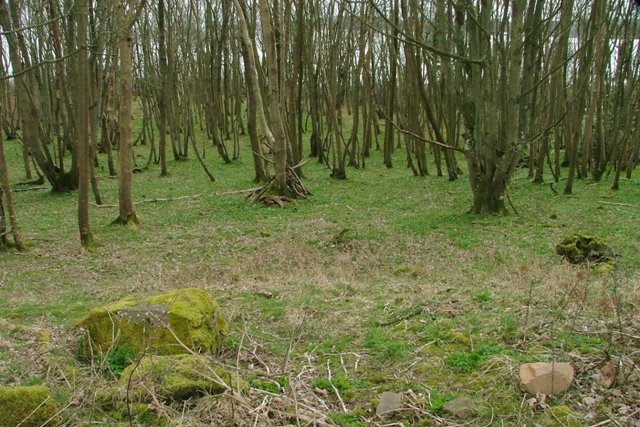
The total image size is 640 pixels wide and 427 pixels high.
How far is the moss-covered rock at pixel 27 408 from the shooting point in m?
3.46

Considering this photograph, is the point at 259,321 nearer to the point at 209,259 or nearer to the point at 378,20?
the point at 209,259

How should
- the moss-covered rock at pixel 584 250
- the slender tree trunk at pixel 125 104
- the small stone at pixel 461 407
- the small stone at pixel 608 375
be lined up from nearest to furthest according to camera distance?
1. the small stone at pixel 461 407
2. the small stone at pixel 608 375
3. the moss-covered rock at pixel 584 250
4. the slender tree trunk at pixel 125 104

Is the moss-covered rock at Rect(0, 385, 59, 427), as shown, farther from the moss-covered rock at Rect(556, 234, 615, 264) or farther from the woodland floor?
the moss-covered rock at Rect(556, 234, 615, 264)

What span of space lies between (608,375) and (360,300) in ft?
9.66

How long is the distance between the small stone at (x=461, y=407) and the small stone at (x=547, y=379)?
40cm

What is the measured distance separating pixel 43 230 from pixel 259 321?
9418 millimetres

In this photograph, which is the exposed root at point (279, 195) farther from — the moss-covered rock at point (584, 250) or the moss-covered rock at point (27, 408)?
the moss-covered rock at point (27, 408)

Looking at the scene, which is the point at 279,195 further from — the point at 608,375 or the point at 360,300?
the point at 608,375

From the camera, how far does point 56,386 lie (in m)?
4.11

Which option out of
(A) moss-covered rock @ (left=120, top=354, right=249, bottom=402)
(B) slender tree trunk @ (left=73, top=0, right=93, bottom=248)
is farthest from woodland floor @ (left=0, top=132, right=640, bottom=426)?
(B) slender tree trunk @ (left=73, top=0, right=93, bottom=248)

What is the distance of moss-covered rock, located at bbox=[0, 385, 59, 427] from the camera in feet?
11.3

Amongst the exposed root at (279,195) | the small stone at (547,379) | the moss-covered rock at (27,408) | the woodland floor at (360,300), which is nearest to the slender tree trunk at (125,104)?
the woodland floor at (360,300)

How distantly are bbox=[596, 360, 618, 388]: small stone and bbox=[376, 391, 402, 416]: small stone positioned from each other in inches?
54.1

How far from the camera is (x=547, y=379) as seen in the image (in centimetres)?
382
